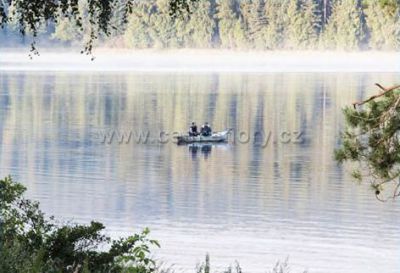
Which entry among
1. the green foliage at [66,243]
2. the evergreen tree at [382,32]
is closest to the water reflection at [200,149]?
the green foliage at [66,243]

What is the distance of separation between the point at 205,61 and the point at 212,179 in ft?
361

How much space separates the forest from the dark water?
63900 millimetres

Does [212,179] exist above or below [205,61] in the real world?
below

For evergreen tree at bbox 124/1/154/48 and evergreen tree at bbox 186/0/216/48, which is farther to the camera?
evergreen tree at bbox 124/1/154/48

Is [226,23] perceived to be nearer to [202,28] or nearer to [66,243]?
[202,28]

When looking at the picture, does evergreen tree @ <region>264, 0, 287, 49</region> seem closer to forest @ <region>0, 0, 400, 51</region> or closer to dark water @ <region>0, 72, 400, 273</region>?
forest @ <region>0, 0, 400, 51</region>

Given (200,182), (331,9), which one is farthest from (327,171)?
(331,9)

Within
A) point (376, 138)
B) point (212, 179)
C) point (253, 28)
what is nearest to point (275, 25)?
point (253, 28)

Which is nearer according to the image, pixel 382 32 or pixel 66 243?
pixel 66 243

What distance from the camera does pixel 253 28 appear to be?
13838 centimetres

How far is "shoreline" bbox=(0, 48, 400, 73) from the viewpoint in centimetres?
12569

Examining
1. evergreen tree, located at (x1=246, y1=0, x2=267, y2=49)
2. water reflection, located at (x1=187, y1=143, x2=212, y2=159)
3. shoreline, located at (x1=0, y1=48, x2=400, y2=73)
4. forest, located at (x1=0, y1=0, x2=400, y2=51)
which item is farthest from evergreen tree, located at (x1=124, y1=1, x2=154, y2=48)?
water reflection, located at (x1=187, y1=143, x2=212, y2=159)

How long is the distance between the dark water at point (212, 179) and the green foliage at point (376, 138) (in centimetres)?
696

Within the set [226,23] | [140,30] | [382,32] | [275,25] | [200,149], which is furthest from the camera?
[140,30]
